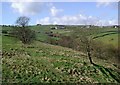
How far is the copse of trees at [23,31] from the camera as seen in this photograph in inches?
1882

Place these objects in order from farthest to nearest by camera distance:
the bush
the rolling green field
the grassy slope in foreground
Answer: the bush
the grassy slope in foreground
the rolling green field

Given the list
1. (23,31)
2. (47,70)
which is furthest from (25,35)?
(47,70)

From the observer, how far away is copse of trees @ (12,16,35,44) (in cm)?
4780

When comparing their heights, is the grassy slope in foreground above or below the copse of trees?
below

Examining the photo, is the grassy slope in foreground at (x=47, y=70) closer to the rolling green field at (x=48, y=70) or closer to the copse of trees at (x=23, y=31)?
the rolling green field at (x=48, y=70)

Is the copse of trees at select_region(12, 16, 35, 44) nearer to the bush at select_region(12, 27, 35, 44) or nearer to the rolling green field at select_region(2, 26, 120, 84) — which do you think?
the bush at select_region(12, 27, 35, 44)

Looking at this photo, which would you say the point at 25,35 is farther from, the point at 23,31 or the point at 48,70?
the point at 48,70

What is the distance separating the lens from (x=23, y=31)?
4781cm

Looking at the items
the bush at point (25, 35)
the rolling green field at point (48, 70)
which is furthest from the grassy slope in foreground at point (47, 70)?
the bush at point (25, 35)

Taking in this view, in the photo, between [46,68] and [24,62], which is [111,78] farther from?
[24,62]

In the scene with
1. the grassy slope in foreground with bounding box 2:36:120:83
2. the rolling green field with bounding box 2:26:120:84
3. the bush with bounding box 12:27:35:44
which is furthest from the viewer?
the bush with bounding box 12:27:35:44

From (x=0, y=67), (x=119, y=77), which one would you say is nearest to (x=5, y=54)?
(x=0, y=67)

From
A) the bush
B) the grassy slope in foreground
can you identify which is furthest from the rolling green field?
the bush

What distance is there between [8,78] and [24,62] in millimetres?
5515
